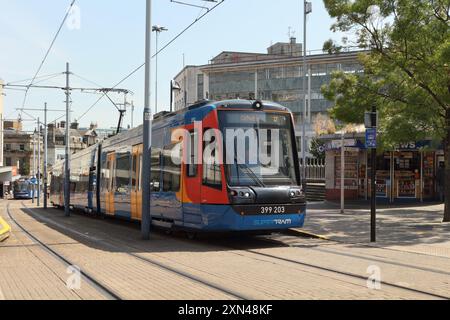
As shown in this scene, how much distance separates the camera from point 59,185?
39469mm

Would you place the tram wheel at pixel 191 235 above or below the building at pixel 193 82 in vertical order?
below

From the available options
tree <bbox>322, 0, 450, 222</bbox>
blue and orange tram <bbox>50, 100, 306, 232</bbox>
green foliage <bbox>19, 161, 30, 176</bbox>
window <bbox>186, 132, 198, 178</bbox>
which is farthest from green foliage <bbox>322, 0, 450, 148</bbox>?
green foliage <bbox>19, 161, 30, 176</bbox>

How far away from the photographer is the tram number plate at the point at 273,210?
12.6 meters

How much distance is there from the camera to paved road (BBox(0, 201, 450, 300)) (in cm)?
770

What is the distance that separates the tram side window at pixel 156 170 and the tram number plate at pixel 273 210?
11.9ft

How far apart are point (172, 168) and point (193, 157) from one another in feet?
4.41

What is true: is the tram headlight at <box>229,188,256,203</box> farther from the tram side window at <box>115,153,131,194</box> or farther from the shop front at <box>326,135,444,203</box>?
the shop front at <box>326,135,444,203</box>

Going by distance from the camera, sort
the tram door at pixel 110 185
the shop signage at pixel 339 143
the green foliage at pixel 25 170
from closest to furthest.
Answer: the tram door at pixel 110 185
the shop signage at pixel 339 143
the green foliage at pixel 25 170

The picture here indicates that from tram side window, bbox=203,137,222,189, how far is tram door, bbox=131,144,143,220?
15.1 ft

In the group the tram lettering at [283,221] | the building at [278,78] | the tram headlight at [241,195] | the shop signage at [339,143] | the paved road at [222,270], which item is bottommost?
the paved road at [222,270]

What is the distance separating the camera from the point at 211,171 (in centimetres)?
1260

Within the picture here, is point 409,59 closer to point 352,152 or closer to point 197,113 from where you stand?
point 197,113

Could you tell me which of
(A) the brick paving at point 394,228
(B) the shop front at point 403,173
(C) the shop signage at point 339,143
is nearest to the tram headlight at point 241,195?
(A) the brick paving at point 394,228

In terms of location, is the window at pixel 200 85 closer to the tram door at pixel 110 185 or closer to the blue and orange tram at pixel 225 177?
the tram door at pixel 110 185
